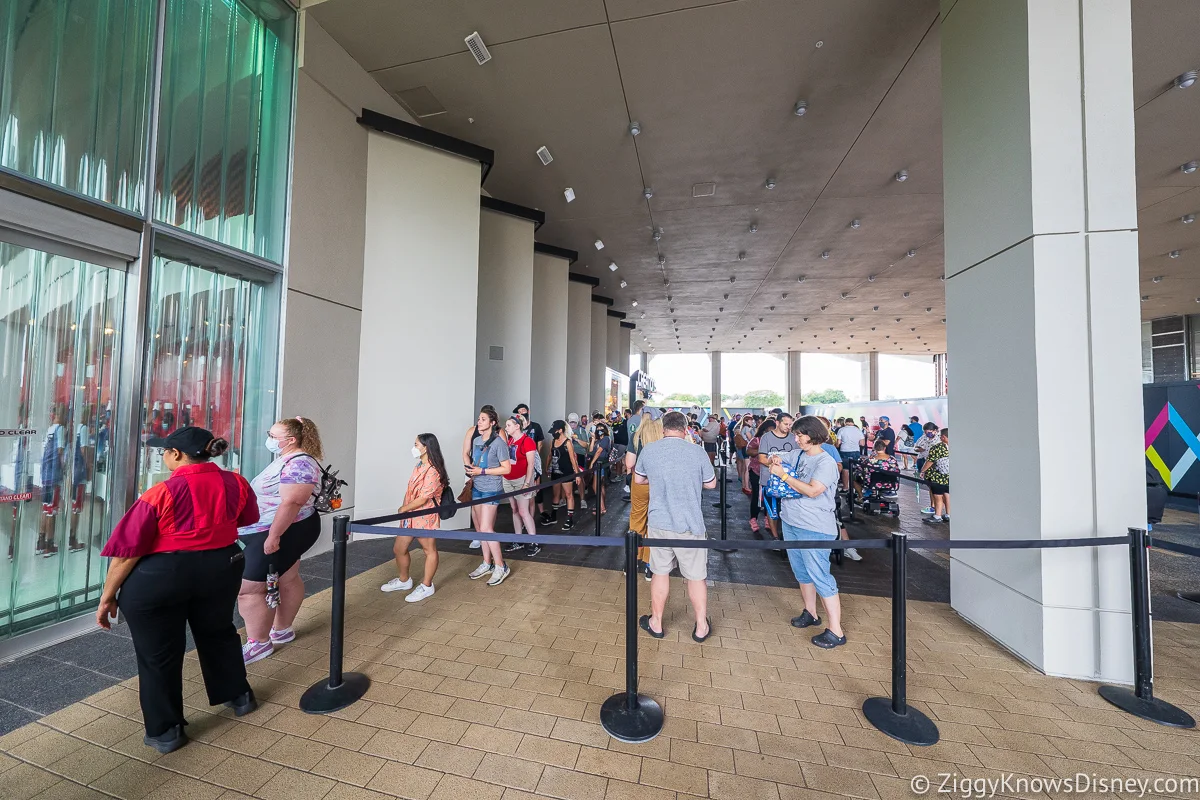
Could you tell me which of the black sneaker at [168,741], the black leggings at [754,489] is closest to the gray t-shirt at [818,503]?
the black leggings at [754,489]

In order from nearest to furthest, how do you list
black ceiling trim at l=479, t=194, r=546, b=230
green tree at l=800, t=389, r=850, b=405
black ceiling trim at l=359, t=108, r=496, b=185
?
black ceiling trim at l=359, t=108, r=496, b=185
black ceiling trim at l=479, t=194, r=546, b=230
green tree at l=800, t=389, r=850, b=405

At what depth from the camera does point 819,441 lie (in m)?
3.27

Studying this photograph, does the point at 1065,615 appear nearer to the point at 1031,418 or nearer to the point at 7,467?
the point at 1031,418

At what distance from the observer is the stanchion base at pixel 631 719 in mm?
2303

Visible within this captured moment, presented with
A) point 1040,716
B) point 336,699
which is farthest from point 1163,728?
point 336,699

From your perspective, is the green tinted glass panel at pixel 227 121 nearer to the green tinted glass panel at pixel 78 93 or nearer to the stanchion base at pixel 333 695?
the green tinted glass panel at pixel 78 93

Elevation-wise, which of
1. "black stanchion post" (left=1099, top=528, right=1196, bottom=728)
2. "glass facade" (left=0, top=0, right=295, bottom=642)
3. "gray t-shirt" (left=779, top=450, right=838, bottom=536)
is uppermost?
"glass facade" (left=0, top=0, right=295, bottom=642)

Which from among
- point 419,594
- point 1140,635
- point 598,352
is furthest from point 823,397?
point 419,594

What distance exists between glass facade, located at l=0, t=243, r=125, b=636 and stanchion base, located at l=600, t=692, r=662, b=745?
4.09 m

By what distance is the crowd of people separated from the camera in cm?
209

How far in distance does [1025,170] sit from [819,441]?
2222 millimetres

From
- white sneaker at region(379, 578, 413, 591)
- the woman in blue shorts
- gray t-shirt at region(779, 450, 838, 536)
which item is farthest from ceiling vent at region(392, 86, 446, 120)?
gray t-shirt at region(779, 450, 838, 536)

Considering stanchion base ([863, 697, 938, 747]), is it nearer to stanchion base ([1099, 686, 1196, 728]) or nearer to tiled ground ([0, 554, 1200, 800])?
tiled ground ([0, 554, 1200, 800])

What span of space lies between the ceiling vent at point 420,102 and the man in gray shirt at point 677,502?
590 centimetres
